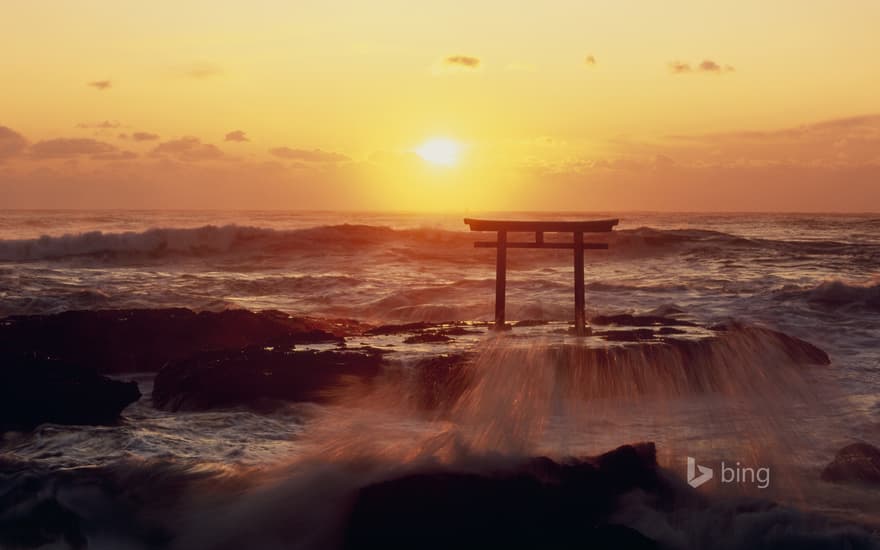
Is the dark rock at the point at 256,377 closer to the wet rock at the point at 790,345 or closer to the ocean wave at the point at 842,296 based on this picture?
the wet rock at the point at 790,345

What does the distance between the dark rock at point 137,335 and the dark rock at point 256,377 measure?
5.08 ft

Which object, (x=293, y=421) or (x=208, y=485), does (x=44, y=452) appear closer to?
(x=208, y=485)

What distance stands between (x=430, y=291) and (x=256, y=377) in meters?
14.8

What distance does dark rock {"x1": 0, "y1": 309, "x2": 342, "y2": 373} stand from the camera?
584 inches

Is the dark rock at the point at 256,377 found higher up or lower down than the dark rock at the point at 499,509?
higher up

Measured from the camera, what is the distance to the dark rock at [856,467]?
8648 millimetres

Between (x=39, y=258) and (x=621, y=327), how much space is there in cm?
3273

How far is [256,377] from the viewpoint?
11891 mm

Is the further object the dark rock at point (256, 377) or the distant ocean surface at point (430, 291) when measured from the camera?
the dark rock at point (256, 377)

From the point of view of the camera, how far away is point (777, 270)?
32906 mm

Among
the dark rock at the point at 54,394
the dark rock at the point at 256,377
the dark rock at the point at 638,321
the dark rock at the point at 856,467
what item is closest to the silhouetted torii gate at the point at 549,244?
the dark rock at the point at 638,321

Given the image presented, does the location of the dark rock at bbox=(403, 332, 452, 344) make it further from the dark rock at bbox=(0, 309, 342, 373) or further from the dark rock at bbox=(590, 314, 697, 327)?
the dark rock at bbox=(590, 314, 697, 327)

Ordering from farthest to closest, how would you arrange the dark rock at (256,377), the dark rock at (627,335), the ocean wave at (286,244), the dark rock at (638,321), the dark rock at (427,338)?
the ocean wave at (286,244) < the dark rock at (638,321) < the dark rock at (427,338) < the dark rock at (627,335) < the dark rock at (256,377)

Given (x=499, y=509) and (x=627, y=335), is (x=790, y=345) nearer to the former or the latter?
(x=627, y=335)
